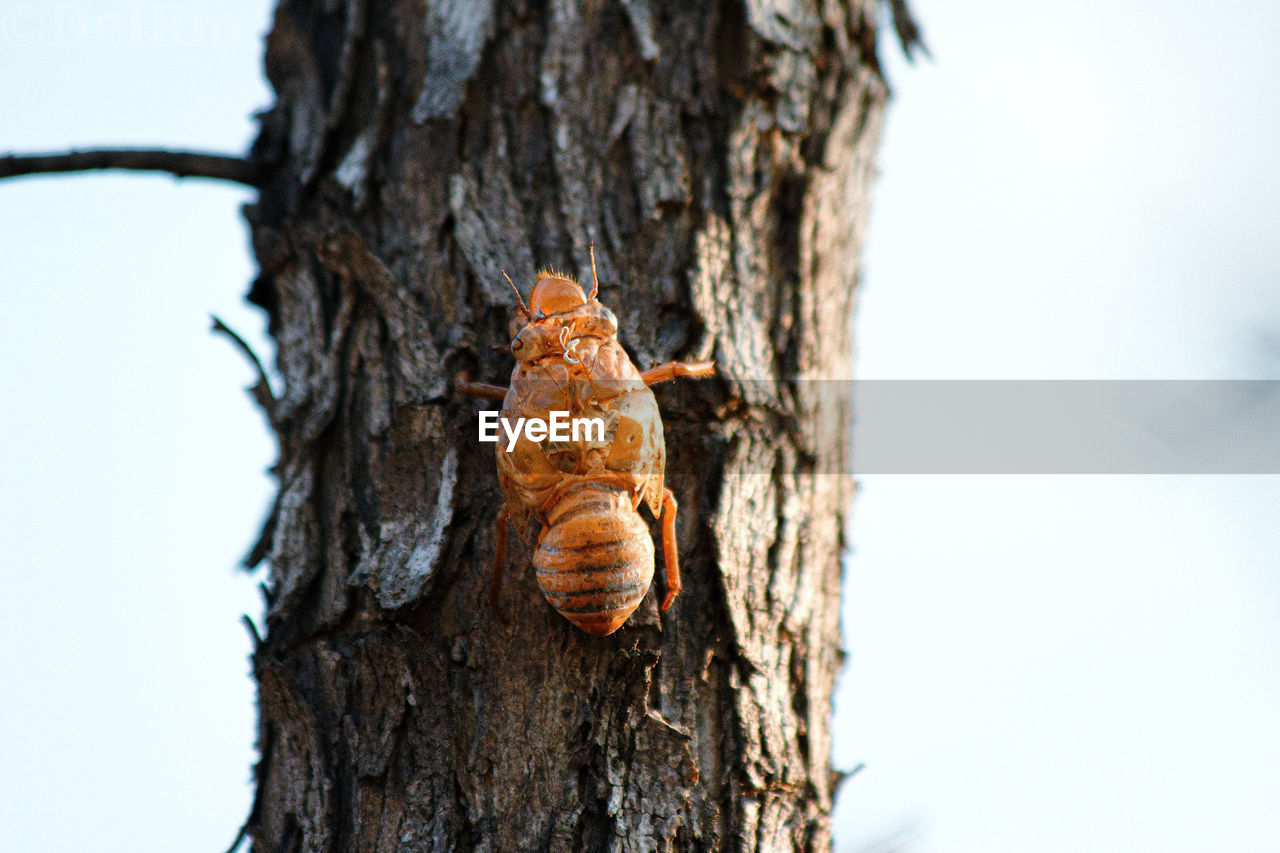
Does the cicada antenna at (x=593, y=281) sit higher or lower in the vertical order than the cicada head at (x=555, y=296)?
higher

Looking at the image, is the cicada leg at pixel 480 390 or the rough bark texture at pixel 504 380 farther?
the cicada leg at pixel 480 390

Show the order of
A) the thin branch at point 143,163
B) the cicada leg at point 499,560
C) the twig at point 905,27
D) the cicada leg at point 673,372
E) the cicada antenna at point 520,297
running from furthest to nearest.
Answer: the twig at point 905,27 → the thin branch at point 143,163 → the cicada antenna at point 520,297 → the cicada leg at point 673,372 → the cicada leg at point 499,560

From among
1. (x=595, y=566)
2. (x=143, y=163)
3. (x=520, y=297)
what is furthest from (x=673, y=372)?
(x=143, y=163)

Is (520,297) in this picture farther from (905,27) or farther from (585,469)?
(905,27)

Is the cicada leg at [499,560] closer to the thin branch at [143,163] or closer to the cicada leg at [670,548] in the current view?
the cicada leg at [670,548]

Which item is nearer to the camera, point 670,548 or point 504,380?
point 670,548

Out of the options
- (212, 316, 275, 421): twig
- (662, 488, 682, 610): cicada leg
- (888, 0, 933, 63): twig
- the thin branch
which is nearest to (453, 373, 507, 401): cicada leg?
(662, 488, 682, 610): cicada leg

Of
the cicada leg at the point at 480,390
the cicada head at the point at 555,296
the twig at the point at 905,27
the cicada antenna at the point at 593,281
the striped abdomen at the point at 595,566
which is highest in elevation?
the twig at the point at 905,27

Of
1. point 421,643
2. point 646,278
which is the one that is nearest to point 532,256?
point 646,278

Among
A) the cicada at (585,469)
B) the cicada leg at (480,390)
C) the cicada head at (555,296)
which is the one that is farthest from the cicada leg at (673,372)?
the cicada leg at (480,390)
